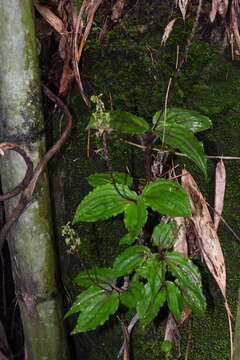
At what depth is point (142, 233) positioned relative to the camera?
1.29 m

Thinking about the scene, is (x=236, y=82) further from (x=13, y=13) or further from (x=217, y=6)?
(x=13, y=13)

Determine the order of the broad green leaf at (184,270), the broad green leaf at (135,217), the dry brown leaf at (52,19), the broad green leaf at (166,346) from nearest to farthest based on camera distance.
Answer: the broad green leaf at (135,217) < the broad green leaf at (184,270) < the broad green leaf at (166,346) < the dry brown leaf at (52,19)

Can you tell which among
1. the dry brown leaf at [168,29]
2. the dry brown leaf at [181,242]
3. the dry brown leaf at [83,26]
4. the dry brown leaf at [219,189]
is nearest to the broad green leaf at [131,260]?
the dry brown leaf at [181,242]

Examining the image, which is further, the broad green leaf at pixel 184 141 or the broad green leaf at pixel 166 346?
the broad green leaf at pixel 166 346

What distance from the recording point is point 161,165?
1245 mm

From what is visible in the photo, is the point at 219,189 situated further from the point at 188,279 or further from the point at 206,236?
the point at 188,279

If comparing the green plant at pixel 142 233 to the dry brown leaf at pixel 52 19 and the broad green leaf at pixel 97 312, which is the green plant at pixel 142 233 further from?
the dry brown leaf at pixel 52 19

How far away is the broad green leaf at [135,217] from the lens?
1083mm

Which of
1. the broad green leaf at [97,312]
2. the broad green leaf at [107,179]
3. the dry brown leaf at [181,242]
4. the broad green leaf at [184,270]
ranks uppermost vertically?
the broad green leaf at [107,179]

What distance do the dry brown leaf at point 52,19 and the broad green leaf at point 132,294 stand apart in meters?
0.76

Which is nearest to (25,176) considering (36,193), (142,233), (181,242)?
(36,193)

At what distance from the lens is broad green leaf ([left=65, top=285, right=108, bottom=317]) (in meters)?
1.23

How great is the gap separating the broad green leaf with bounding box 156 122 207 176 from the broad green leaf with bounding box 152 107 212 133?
0.03m

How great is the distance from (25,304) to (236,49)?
0.90 m
